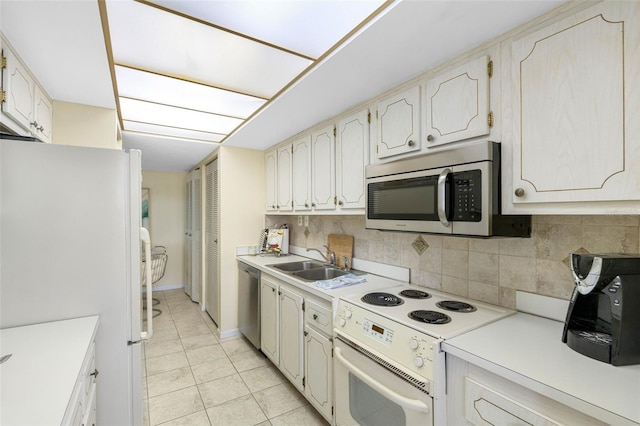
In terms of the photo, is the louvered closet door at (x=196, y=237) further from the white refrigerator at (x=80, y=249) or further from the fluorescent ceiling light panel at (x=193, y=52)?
the white refrigerator at (x=80, y=249)

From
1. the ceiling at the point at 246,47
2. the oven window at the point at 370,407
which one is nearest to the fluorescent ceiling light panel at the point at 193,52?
the ceiling at the point at 246,47

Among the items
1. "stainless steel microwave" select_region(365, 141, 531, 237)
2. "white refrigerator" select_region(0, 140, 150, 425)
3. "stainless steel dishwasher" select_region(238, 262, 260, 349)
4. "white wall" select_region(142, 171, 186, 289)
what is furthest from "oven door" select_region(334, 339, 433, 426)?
"white wall" select_region(142, 171, 186, 289)

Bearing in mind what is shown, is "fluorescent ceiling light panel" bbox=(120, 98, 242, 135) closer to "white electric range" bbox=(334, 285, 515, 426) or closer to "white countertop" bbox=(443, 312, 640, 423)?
"white electric range" bbox=(334, 285, 515, 426)

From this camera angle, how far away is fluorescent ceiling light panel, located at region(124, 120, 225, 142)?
2715 millimetres

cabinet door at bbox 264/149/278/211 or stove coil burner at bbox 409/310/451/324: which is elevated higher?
cabinet door at bbox 264/149/278/211

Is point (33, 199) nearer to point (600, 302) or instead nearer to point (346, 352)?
point (346, 352)

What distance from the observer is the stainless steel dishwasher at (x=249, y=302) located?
9.28 ft

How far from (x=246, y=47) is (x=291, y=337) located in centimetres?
203

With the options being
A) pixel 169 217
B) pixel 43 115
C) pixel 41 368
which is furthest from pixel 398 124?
pixel 169 217

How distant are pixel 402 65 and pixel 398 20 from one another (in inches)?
14.3

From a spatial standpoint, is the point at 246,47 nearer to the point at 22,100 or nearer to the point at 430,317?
the point at 22,100

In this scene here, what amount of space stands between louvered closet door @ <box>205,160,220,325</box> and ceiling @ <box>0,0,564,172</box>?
4.85ft

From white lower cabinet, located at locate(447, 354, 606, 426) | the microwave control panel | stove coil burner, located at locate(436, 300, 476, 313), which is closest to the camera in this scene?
white lower cabinet, located at locate(447, 354, 606, 426)

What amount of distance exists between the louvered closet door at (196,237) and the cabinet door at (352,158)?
9.44ft
